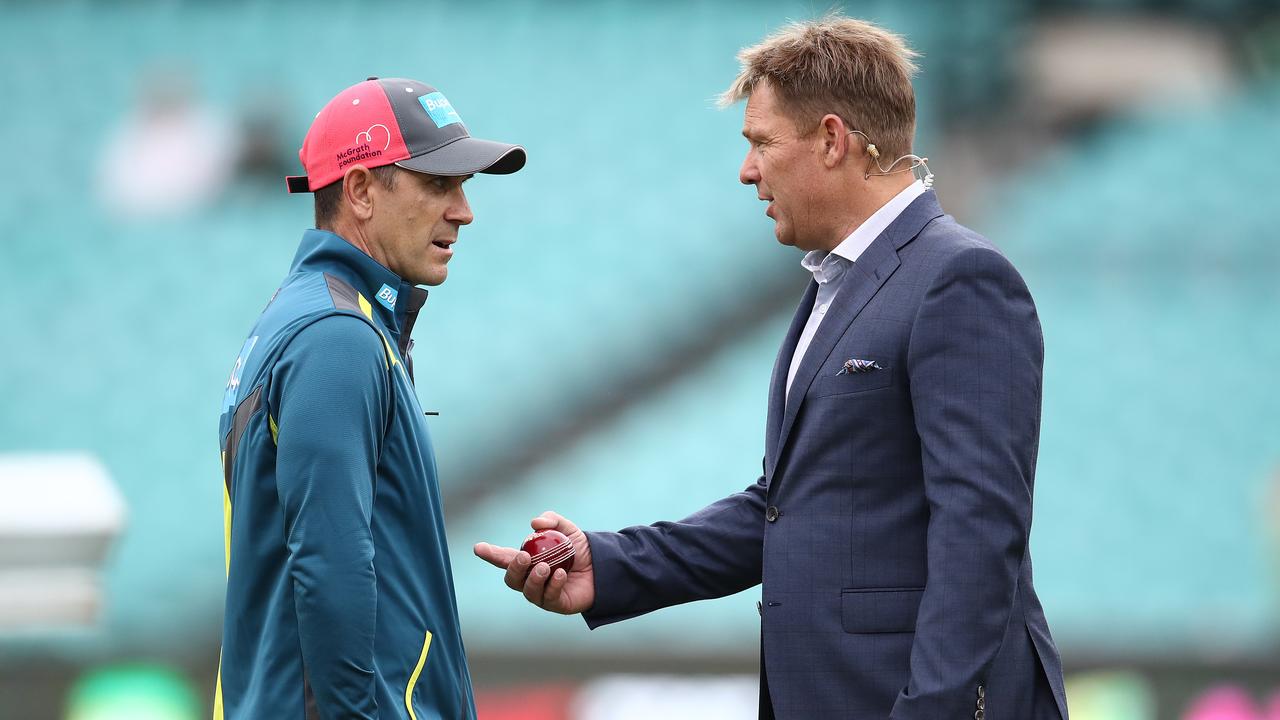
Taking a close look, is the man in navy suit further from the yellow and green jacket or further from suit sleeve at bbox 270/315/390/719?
suit sleeve at bbox 270/315/390/719

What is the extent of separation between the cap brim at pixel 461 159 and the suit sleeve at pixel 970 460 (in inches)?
23.5

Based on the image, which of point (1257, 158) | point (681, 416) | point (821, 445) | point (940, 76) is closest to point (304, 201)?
point (681, 416)

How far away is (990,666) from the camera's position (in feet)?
5.56

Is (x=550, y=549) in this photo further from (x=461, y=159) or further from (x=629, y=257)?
(x=629, y=257)

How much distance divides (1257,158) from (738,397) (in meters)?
2.53

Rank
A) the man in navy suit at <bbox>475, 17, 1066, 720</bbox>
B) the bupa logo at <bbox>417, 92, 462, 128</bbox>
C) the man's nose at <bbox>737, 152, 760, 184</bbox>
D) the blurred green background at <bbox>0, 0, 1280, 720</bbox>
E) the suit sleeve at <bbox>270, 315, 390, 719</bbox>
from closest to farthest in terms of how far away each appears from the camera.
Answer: the suit sleeve at <bbox>270, 315, 390, 719</bbox>, the man in navy suit at <bbox>475, 17, 1066, 720</bbox>, the bupa logo at <bbox>417, 92, 462, 128</bbox>, the man's nose at <bbox>737, 152, 760, 184</bbox>, the blurred green background at <bbox>0, 0, 1280, 720</bbox>

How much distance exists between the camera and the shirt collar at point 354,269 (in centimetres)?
182

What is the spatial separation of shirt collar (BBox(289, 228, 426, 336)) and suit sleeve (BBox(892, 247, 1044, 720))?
0.67 metres

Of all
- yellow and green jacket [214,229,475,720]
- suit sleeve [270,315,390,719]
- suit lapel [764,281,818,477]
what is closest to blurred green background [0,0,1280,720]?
suit lapel [764,281,818,477]

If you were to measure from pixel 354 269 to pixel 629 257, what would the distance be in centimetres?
434

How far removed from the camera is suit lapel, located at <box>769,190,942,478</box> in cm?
190

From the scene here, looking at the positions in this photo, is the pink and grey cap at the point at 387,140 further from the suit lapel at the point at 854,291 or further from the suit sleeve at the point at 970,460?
the suit sleeve at the point at 970,460

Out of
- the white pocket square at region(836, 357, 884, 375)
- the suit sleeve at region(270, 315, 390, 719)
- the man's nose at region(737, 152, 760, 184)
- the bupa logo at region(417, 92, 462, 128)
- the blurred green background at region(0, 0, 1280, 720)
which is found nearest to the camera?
the suit sleeve at region(270, 315, 390, 719)

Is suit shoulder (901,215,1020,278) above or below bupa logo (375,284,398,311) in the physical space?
below
